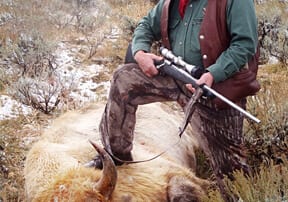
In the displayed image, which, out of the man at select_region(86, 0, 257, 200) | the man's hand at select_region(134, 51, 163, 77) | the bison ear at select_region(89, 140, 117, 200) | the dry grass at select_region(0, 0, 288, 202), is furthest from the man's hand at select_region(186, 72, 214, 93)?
the bison ear at select_region(89, 140, 117, 200)

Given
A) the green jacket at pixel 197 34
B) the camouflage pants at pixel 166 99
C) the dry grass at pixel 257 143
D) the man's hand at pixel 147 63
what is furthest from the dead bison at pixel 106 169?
the green jacket at pixel 197 34

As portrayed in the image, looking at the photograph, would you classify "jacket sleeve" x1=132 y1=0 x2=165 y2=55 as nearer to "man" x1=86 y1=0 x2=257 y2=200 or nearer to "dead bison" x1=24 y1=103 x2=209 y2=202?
"man" x1=86 y1=0 x2=257 y2=200

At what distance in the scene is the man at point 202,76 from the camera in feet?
11.2

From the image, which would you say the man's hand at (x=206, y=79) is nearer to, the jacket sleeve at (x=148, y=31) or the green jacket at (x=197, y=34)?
the green jacket at (x=197, y=34)

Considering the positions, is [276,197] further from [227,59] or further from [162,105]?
[162,105]

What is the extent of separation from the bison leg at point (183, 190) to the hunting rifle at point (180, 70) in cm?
85

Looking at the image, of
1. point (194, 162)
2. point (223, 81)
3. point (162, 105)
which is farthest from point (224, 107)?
point (162, 105)

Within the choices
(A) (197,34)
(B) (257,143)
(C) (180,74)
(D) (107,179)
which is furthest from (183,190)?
(A) (197,34)

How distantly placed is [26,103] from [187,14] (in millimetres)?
3980

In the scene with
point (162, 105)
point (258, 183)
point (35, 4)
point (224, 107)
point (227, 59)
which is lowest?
point (35, 4)

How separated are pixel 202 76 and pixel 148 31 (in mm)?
862

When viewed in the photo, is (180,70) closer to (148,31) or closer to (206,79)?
(206,79)

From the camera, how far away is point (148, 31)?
4137 mm

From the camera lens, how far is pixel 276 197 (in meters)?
3.14
